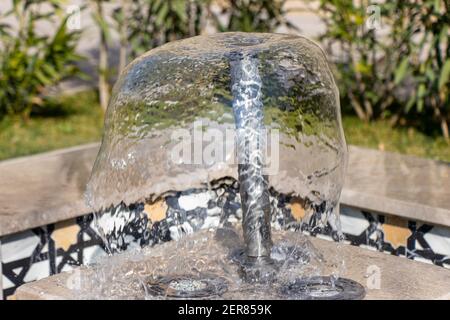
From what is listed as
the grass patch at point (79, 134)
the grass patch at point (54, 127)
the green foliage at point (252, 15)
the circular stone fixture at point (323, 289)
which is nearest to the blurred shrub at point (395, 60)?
the grass patch at point (79, 134)

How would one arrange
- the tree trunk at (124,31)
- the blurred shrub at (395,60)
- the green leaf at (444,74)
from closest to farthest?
the green leaf at (444,74), the blurred shrub at (395,60), the tree trunk at (124,31)

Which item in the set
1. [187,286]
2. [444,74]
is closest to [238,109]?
[187,286]

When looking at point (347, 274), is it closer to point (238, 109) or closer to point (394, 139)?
point (238, 109)

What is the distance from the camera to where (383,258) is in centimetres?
315

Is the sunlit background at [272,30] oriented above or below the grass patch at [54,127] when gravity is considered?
above

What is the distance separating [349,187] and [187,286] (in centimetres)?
124

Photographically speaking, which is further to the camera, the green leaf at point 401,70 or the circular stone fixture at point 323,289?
the green leaf at point 401,70

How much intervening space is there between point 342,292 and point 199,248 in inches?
25.1

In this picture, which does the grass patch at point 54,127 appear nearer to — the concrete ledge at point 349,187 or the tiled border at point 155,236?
the concrete ledge at point 349,187

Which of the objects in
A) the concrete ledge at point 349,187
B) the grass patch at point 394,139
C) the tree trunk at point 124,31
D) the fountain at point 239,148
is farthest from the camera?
the tree trunk at point 124,31

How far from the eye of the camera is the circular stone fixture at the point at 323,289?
284 cm

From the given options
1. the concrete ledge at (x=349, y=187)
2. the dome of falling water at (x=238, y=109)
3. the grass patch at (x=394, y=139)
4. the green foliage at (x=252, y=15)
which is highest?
the dome of falling water at (x=238, y=109)
